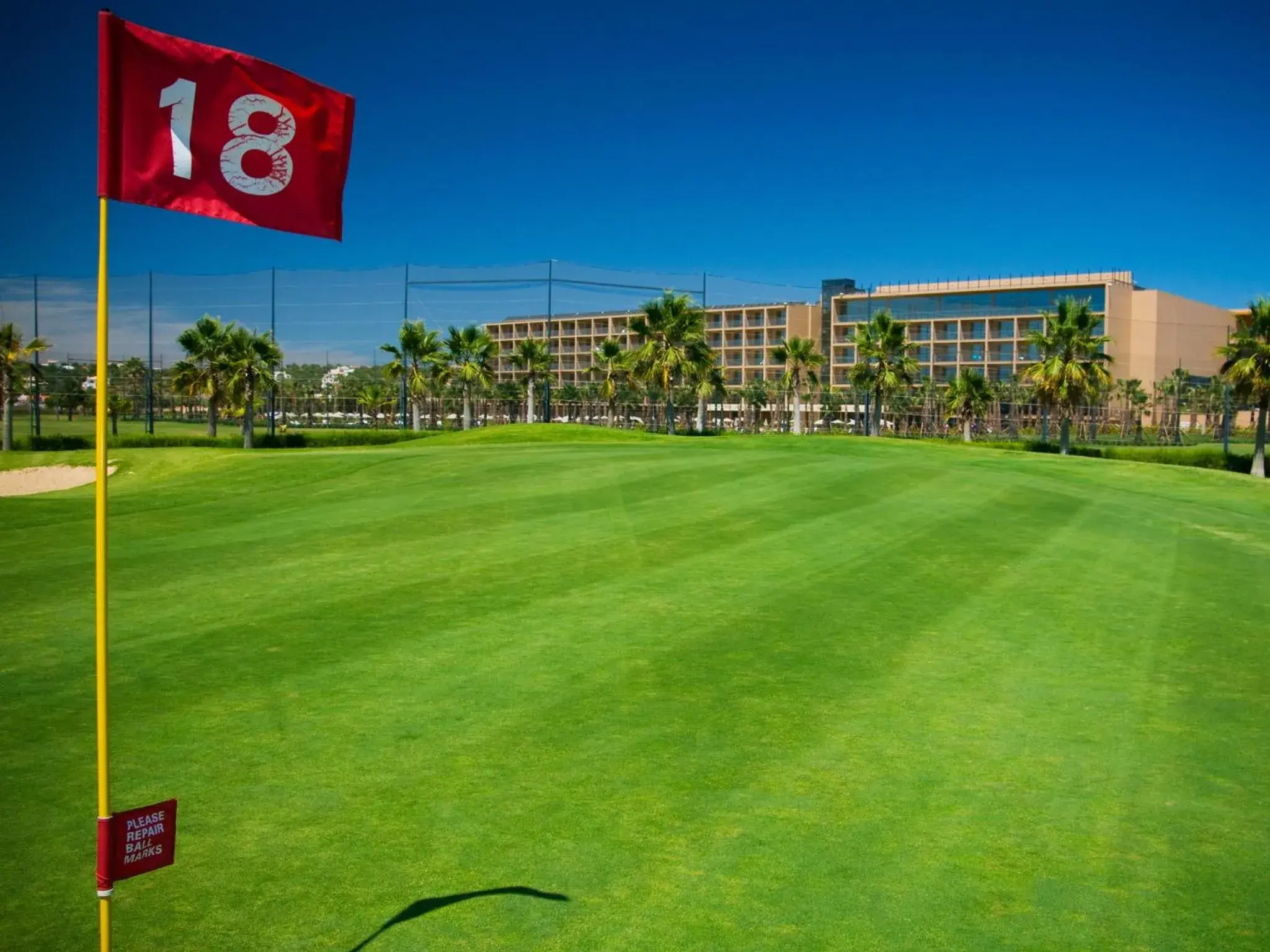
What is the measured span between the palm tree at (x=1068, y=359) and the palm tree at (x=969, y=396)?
65.6 ft

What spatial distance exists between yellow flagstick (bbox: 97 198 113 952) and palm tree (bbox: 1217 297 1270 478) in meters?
52.1

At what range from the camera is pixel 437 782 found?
679 cm

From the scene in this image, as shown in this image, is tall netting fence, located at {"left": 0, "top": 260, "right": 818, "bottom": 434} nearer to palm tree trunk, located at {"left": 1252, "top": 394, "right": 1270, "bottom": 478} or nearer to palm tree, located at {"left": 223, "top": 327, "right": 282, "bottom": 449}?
palm tree, located at {"left": 223, "top": 327, "right": 282, "bottom": 449}

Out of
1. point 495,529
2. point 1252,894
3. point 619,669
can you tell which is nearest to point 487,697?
point 619,669

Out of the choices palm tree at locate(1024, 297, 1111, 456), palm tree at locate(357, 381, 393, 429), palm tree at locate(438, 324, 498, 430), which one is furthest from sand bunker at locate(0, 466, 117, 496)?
palm tree at locate(357, 381, 393, 429)

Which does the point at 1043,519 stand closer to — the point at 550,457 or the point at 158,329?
the point at 550,457

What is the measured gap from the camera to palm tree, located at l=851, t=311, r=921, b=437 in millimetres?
65000

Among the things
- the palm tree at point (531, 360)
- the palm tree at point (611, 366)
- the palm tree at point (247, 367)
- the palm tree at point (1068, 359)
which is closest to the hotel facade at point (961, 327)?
the palm tree at point (611, 366)

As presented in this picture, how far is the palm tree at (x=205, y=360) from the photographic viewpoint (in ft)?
180

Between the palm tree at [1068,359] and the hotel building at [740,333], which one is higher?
the hotel building at [740,333]

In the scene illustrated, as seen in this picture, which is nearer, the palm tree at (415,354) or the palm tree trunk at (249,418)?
the palm tree trunk at (249,418)

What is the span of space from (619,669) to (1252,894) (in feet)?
16.7

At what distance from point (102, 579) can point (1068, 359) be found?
5864 cm

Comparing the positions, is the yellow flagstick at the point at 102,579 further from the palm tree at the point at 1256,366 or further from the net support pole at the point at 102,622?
the palm tree at the point at 1256,366
